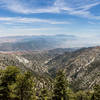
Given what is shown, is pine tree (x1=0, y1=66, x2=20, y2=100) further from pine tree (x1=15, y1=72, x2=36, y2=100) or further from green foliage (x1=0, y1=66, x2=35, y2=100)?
pine tree (x1=15, y1=72, x2=36, y2=100)

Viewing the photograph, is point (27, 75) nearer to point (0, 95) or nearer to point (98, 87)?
point (0, 95)

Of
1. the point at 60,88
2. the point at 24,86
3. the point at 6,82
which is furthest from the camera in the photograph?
the point at 60,88

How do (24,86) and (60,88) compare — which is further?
(60,88)

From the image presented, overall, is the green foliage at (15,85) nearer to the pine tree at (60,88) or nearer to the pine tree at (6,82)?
the pine tree at (6,82)

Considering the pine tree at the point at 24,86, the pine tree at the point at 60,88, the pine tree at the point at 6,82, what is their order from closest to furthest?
the pine tree at the point at 24,86, the pine tree at the point at 6,82, the pine tree at the point at 60,88

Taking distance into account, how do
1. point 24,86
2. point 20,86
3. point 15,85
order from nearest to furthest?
1. point 15,85
2. point 20,86
3. point 24,86

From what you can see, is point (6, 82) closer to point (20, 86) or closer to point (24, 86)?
point (20, 86)

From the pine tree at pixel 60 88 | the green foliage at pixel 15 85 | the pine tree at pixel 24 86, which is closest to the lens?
the pine tree at pixel 24 86

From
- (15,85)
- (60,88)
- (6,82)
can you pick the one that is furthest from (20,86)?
(60,88)

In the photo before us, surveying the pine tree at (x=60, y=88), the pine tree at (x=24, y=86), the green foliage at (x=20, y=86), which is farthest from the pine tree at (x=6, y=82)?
the pine tree at (x=60, y=88)

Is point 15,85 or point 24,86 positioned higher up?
point 15,85

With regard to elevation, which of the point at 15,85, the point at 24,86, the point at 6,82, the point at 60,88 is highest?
the point at 6,82

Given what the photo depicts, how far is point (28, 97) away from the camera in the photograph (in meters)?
38.3

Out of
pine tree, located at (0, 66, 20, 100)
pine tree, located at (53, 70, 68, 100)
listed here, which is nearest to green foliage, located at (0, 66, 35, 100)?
pine tree, located at (0, 66, 20, 100)
